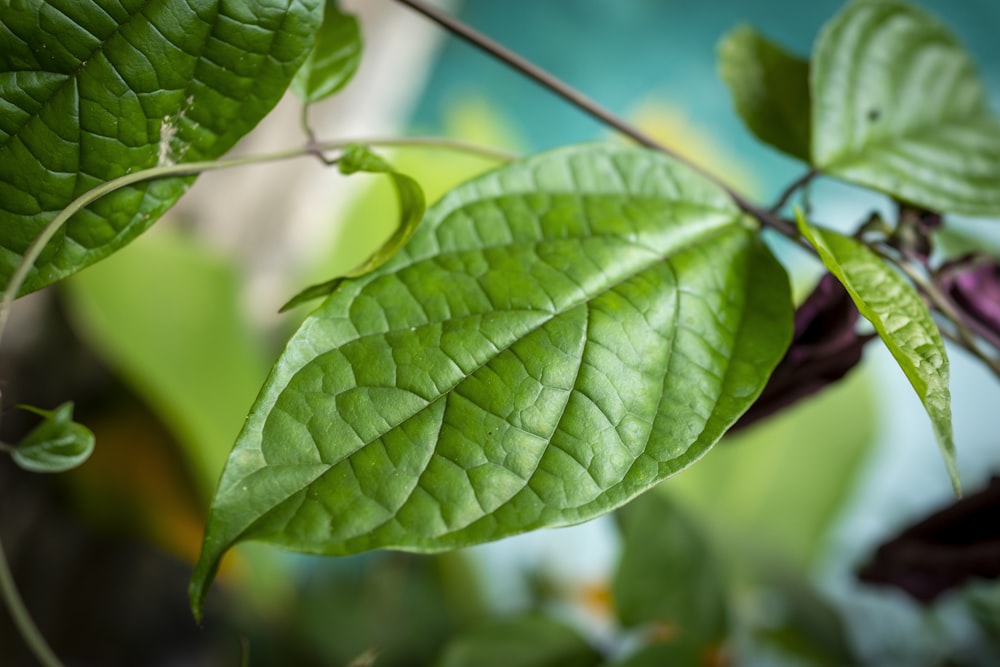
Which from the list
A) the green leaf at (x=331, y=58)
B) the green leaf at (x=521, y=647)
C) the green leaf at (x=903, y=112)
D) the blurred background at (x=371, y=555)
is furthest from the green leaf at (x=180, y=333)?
the green leaf at (x=903, y=112)

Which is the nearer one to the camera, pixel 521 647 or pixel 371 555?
pixel 521 647

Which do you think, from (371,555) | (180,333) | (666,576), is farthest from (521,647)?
(371,555)

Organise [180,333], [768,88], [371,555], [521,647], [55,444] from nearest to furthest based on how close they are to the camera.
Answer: [55,444] < [768,88] < [521,647] < [180,333] < [371,555]

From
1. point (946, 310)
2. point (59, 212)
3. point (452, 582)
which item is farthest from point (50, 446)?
point (452, 582)

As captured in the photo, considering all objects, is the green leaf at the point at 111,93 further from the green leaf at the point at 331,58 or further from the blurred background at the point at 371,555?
the blurred background at the point at 371,555

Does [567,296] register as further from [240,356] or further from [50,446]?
[240,356]

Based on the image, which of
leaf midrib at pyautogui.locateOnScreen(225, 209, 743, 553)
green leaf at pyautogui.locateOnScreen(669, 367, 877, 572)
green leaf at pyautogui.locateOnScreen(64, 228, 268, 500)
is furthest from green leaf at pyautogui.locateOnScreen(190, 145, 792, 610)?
green leaf at pyautogui.locateOnScreen(669, 367, 877, 572)

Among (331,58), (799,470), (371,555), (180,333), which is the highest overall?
(331,58)

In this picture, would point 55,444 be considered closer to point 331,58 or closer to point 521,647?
point 331,58
